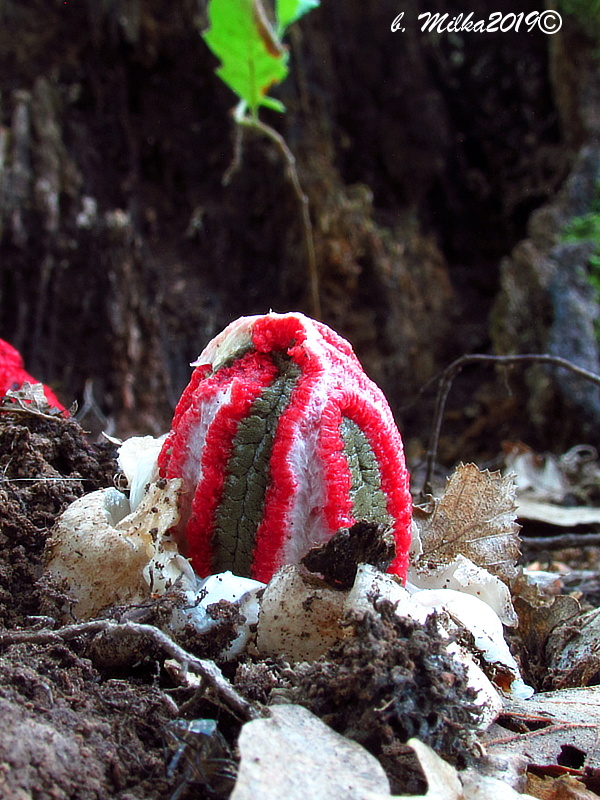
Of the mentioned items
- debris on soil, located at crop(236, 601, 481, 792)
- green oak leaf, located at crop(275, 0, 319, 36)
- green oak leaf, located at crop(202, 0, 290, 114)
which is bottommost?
debris on soil, located at crop(236, 601, 481, 792)

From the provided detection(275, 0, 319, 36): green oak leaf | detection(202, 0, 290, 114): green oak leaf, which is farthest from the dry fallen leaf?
detection(275, 0, 319, 36): green oak leaf

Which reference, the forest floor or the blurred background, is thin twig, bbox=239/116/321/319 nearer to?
the blurred background

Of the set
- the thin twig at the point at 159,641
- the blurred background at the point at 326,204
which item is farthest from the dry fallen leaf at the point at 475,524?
the blurred background at the point at 326,204

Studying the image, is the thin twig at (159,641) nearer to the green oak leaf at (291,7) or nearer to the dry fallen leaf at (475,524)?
the dry fallen leaf at (475,524)

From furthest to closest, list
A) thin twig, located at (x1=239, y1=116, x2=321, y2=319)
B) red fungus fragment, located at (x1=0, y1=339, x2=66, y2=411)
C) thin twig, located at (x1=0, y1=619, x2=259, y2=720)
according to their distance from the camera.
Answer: thin twig, located at (x1=239, y1=116, x2=321, y2=319), red fungus fragment, located at (x1=0, y1=339, x2=66, y2=411), thin twig, located at (x1=0, y1=619, x2=259, y2=720)

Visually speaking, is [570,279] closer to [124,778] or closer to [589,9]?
[589,9]

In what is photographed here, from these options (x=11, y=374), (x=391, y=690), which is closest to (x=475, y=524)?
(x=391, y=690)
